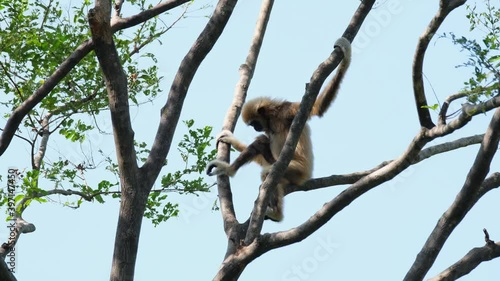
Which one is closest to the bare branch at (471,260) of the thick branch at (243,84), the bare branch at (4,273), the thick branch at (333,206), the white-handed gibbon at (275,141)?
the thick branch at (333,206)

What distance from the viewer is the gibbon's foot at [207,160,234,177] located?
25.9ft

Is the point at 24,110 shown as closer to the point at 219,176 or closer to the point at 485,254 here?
the point at 219,176

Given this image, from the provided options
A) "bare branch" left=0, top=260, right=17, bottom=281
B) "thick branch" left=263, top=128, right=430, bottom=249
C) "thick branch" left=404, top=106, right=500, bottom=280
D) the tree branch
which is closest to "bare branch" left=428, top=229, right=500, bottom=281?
"thick branch" left=404, top=106, right=500, bottom=280

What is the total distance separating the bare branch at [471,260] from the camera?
6090 millimetres

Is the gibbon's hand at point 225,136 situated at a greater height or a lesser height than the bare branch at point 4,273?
greater

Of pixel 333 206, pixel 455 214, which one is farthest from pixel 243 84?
pixel 455 214

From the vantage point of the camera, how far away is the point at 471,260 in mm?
6180

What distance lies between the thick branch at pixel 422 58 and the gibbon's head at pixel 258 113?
421 cm

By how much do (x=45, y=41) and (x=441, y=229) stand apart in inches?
195

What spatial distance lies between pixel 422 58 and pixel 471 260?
159cm

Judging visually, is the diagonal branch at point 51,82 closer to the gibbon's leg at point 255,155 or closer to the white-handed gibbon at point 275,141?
the white-handed gibbon at point 275,141

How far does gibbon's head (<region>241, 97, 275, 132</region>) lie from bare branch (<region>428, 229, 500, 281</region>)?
4.21 metres

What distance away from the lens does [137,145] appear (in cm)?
1012

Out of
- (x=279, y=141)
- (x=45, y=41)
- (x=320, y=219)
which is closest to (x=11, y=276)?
(x=320, y=219)
